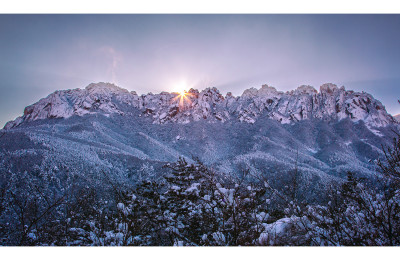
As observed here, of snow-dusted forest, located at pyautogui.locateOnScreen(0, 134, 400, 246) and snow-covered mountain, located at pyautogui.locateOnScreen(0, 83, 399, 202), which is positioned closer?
snow-dusted forest, located at pyautogui.locateOnScreen(0, 134, 400, 246)

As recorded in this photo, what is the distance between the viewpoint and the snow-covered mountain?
1812 centimetres

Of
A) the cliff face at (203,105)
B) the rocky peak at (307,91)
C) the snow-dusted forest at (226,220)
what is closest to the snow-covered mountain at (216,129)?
the cliff face at (203,105)

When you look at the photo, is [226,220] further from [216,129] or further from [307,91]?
[307,91]

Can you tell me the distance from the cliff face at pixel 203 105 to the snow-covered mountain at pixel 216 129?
0.97 feet

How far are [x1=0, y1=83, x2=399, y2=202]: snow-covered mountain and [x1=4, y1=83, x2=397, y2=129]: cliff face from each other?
30cm

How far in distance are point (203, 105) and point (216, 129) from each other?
1433 cm

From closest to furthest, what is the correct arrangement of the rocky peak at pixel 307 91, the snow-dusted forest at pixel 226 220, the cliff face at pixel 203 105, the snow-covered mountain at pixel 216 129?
1. the snow-dusted forest at pixel 226 220
2. the snow-covered mountain at pixel 216 129
3. the cliff face at pixel 203 105
4. the rocky peak at pixel 307 91

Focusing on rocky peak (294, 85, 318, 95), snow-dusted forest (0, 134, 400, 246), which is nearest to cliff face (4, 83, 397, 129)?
rocky peak (294, 85, 318, 95)

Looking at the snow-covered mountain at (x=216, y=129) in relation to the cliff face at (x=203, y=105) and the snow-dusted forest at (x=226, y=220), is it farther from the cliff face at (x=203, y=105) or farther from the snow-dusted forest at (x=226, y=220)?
the snow-dusted forest at (x=226, y=220)

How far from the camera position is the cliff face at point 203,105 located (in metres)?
46.1

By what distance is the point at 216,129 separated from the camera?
4266 centimetres

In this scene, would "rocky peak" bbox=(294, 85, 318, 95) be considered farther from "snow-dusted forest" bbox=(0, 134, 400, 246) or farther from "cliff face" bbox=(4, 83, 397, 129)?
"snow-dusted forest" bbox=(0, 134, 400, 246)

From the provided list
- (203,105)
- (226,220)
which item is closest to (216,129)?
(203,105)
